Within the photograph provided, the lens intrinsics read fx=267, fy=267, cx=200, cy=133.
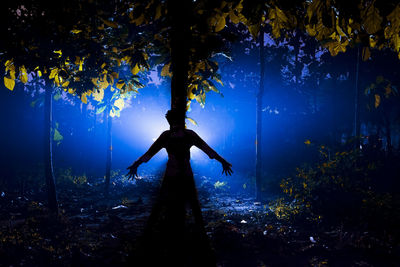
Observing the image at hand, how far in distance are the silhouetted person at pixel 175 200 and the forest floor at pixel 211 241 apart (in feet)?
13.9

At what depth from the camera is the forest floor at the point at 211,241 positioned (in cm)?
598

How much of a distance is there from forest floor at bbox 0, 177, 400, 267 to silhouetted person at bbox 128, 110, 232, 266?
13.9 ft

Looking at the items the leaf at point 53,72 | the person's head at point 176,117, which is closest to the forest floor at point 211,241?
the leaf at point 53,72

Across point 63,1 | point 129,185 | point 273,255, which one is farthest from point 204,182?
point 63,1

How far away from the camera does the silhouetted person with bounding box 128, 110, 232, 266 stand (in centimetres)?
198

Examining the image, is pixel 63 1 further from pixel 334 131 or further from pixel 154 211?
pixel 334 131

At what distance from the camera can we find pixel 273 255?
641 centimetres

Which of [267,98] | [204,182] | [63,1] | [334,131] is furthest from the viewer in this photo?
[267,98]

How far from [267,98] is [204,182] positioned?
14.4m

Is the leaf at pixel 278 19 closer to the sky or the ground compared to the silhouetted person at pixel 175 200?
closer to the sky

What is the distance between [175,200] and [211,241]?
17.5ft

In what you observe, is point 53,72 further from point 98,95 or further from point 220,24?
point 220,24

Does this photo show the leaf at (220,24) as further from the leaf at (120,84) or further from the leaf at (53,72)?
the leaf at (53,72)

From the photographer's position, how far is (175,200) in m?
2.00
